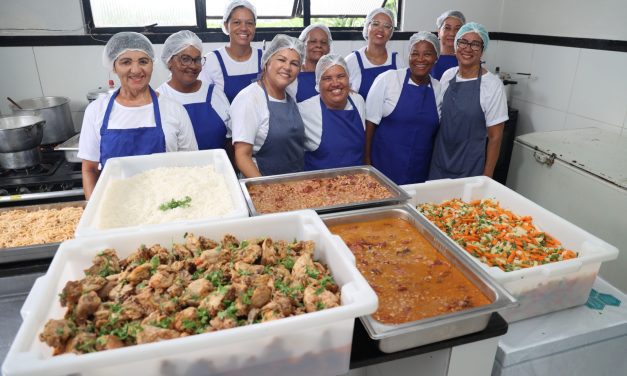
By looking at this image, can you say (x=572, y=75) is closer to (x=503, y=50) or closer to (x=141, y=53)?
(x=503, y=50)

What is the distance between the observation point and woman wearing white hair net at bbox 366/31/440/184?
3145 mm

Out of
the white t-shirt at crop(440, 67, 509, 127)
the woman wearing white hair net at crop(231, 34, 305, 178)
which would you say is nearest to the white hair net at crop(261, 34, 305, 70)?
the woman wearing white hair net at crop(231, 34, 305, 178)

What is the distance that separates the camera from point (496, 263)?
5.59 feet

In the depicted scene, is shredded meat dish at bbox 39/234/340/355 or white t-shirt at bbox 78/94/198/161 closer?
shredded meat dish at bbox 39/234/340/355

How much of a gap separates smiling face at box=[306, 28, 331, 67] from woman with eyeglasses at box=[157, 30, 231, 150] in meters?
0.99

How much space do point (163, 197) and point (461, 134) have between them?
2277 millimetres

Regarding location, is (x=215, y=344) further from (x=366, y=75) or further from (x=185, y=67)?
(x=366, y=75)

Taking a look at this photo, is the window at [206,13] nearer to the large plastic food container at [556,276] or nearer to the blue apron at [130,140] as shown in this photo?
the blue apron at [130,140]

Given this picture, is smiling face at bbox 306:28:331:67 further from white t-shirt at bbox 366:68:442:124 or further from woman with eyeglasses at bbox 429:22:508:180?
woman with eyeglasses at bbox 429:22:508:180

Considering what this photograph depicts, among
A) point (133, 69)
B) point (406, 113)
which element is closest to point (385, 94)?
point (406, 113)

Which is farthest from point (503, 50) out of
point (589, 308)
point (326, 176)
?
point (589, 308)

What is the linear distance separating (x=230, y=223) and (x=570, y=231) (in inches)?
59.6

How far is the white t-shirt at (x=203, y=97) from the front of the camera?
2.92 meters

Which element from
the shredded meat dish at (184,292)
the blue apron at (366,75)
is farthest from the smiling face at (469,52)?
the shredded meat dish at (184,292)
